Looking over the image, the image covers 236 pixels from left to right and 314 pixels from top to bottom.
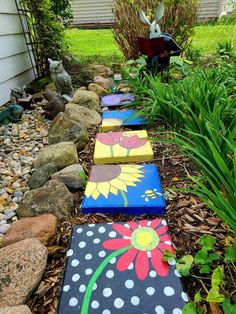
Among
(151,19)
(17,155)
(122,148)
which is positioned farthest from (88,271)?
(151,19)

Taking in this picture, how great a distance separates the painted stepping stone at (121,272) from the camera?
0.83 meters

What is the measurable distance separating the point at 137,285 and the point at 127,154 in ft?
2.85

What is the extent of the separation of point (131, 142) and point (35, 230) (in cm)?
88

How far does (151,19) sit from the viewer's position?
351 centimetres

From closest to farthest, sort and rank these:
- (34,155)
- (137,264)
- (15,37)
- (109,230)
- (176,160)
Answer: (137,264)
(109,230)
(176,160)
(34,155)
(15,37)

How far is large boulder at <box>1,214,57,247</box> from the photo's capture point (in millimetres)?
1105

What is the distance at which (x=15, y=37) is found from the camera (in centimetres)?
373

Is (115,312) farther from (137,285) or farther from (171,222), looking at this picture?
(171,222)

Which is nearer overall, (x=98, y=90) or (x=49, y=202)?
(x=49, y=202)

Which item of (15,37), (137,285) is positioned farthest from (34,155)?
(15,37)

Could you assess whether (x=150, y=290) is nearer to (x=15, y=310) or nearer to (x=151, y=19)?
(x=15, y=310)

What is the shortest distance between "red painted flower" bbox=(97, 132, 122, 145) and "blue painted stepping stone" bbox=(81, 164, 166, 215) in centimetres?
33

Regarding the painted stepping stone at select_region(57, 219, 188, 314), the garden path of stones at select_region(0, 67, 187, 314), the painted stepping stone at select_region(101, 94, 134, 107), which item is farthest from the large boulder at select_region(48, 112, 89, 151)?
the painted stepping stone at select_region(57, 219, 188, 314)

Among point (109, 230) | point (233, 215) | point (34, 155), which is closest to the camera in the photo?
point (233, 215)
